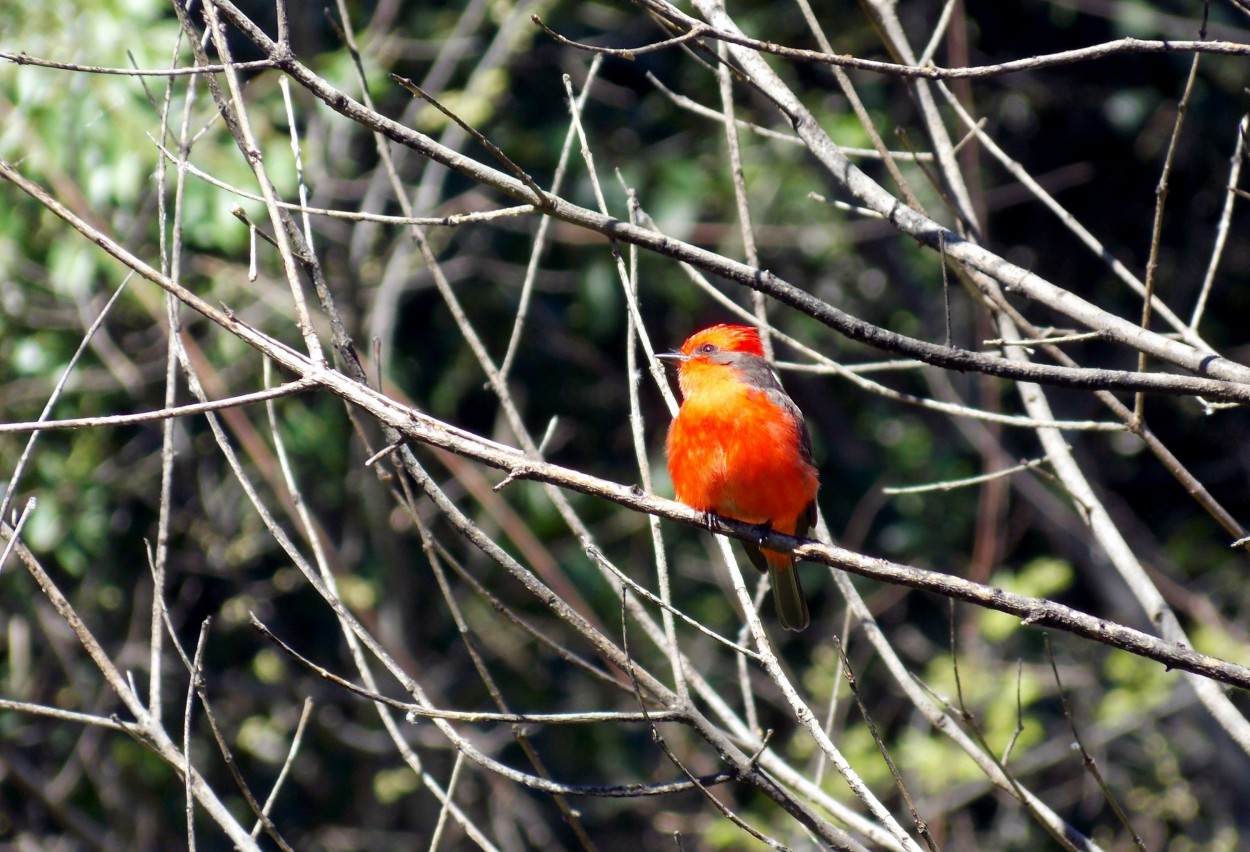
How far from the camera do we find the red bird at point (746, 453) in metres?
4.14

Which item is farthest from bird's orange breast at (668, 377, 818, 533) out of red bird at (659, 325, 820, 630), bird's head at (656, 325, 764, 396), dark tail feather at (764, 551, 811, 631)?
dark tail feather at (764, 551, 811, 631)

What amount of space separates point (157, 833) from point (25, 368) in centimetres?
300

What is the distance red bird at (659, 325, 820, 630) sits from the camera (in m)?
4.14

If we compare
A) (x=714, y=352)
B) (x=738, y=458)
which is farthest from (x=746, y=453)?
(x=714, y=352)

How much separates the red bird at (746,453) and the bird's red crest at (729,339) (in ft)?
0.05

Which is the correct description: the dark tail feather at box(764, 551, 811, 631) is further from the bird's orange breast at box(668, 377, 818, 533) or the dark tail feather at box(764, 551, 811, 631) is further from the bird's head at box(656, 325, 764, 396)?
the bird's head at box(656, 325, 764, 396)

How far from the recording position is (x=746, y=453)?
163 inches

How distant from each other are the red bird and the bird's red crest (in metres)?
0.01

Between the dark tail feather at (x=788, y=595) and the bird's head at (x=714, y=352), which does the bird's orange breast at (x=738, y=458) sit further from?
the dark tail feather at (x=788, y=595)

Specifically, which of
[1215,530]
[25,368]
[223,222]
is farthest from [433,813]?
[1215,530]

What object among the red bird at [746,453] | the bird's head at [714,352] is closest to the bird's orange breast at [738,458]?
the red bird at [746,453]

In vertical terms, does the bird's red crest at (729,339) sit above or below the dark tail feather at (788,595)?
above

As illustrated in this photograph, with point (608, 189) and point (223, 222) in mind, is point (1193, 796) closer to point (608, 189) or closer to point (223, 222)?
point (608, 189)

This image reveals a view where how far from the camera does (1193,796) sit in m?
9.00
